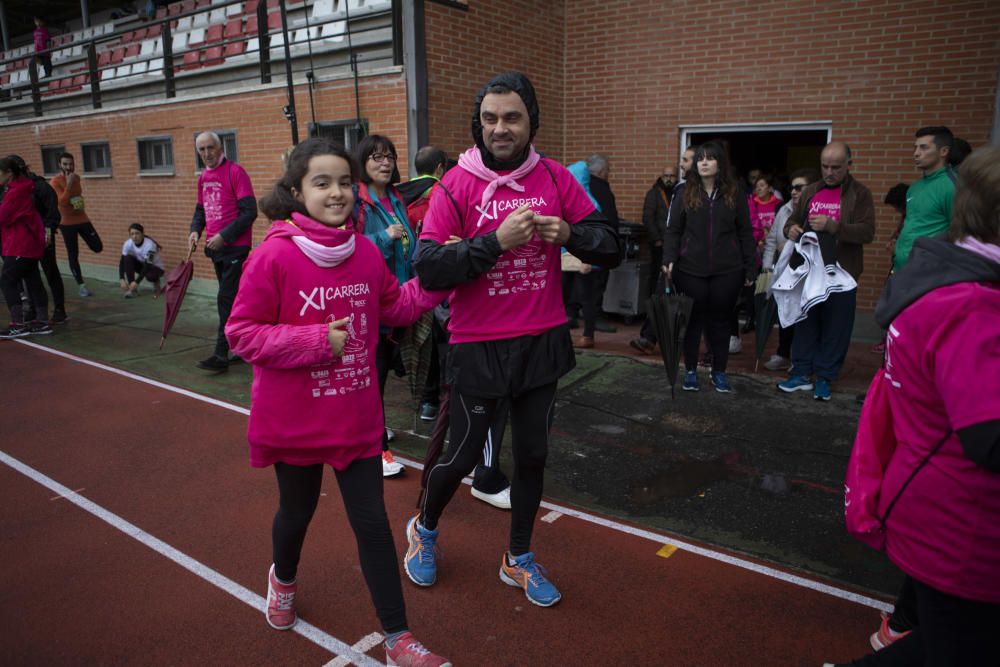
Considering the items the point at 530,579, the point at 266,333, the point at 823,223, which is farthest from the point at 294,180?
the point at 823,223

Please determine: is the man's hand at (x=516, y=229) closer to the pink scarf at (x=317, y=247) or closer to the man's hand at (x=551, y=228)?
the man's hand at (x=551, y=228)

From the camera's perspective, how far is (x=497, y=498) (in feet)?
14.0

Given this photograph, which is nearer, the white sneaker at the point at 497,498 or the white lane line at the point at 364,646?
the white lane line at the point at 364,646

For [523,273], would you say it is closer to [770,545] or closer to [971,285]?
[971,285]

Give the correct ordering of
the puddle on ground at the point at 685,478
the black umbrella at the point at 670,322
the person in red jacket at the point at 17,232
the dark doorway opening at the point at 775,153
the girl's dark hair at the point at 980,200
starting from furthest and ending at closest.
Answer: the dark doorway opening at the point at 775,153 < the person in red jacket at the point at 17,232 < the black umbrella at the point at 670,322 < the puddle on ground at the point at 685,478 < the girl's dark hair at the point at 980,200

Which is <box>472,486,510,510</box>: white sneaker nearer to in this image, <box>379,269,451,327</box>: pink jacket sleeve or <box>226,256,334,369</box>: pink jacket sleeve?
<box>379,269,451,327</box>: pink jacket sleeve

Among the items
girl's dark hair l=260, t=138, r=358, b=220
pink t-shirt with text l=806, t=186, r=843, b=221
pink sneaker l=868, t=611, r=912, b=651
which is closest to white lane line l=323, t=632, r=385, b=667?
girl's dark hair l=260, t=138, r=358, b=220

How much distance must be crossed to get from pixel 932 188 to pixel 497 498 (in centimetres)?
390

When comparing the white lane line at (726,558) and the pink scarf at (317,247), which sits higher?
the pink scarf at (317,247)

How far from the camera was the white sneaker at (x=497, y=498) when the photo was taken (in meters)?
4.22

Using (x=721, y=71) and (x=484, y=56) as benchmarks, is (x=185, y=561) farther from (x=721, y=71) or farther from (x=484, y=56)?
(x=721, y=71)

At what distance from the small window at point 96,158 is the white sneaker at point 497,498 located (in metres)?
12.4

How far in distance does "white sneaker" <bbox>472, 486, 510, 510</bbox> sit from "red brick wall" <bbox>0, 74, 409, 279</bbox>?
200 inches

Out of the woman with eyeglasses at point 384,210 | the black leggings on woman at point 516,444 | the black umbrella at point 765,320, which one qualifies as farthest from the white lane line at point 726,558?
the black umbrella at point 765,320
